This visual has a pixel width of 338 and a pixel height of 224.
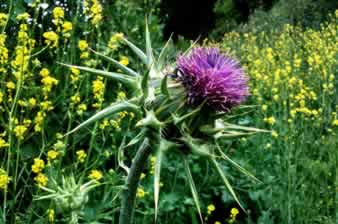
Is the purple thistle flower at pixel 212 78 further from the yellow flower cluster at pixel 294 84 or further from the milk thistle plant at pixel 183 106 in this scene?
the yellow flower cluster at pixel 294 84

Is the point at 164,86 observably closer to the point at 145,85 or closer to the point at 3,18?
the point at 145,85

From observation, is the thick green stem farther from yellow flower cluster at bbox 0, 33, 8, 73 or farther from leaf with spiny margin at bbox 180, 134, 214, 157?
yellow flower cluster at bbox 0, 33, 8, 73

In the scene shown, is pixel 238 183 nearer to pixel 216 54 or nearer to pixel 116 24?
pixel 116 24

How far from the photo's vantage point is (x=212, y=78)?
1766 mm

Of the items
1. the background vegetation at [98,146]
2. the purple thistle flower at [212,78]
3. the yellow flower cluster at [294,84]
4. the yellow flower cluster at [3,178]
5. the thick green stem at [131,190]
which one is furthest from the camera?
the yellow flower cluster at [294,84]

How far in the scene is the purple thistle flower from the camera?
1.73m

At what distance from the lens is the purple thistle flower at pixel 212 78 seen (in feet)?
5.68

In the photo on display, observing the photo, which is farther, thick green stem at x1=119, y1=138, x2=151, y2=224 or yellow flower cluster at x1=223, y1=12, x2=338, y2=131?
yellow flower cluster at x1=223, y1=12, x2=338, y2=131

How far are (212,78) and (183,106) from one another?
0.40ft

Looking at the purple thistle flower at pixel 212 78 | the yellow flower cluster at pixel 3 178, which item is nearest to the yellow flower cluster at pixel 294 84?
the yellow flower cluster at pixel 3 178

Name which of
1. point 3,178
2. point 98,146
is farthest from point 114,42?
point 3,178

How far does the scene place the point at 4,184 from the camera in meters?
2.43

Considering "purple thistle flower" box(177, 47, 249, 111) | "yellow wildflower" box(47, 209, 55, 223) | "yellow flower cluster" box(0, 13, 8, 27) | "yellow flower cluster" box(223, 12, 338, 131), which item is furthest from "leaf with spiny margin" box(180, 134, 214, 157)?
"yellow flower cluster" box(223, 12, 338, 131)

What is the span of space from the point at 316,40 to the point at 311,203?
323cm
